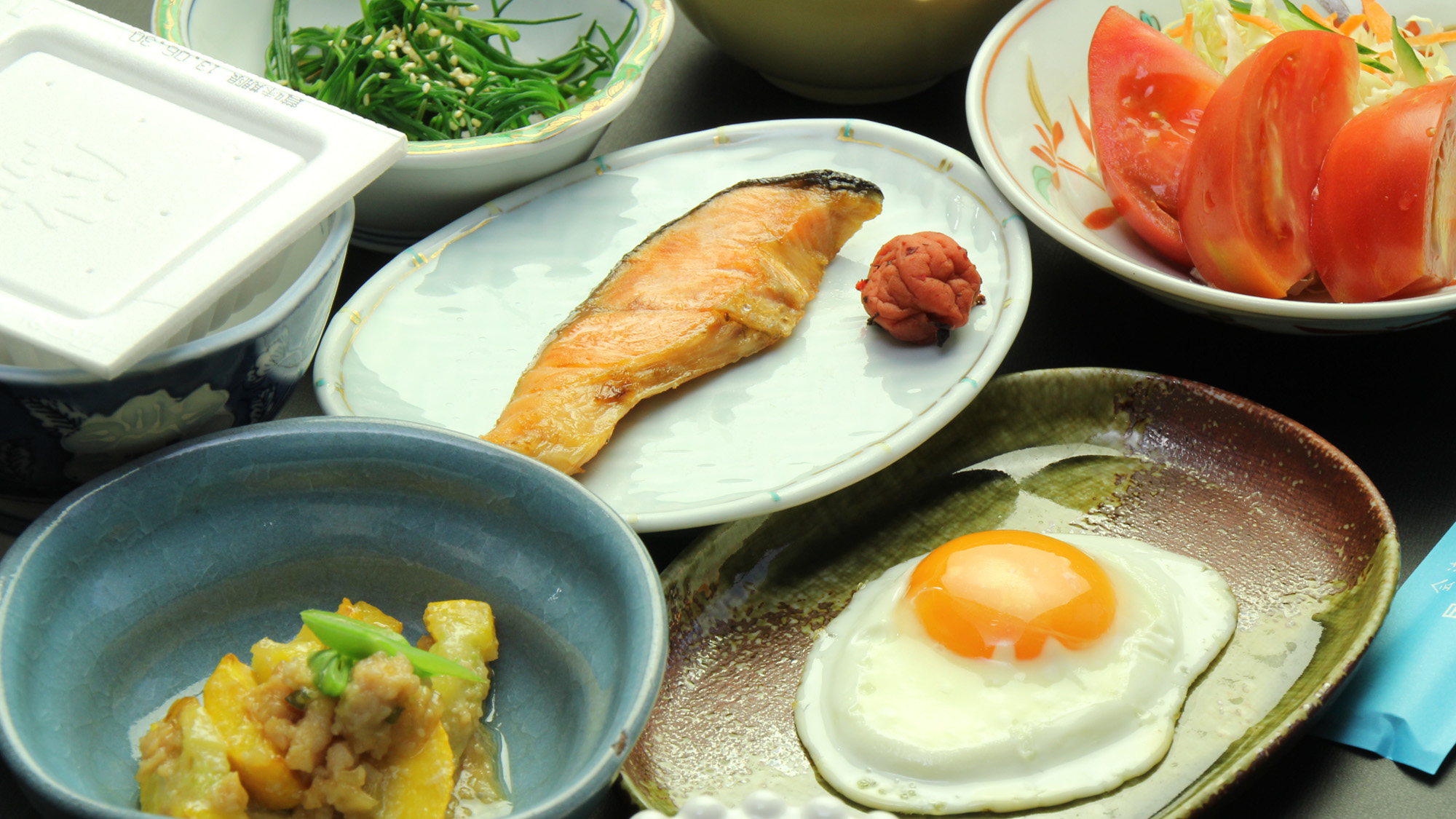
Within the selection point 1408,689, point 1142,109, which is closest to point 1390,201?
point 1142,109

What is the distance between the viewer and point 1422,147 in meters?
1.62

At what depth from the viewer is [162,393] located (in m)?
1.21

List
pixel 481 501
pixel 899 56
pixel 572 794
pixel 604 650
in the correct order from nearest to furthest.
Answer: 1. pixel 572 794
2. pixel 604 650
3. pixel 481 501
4. pixel 899 56

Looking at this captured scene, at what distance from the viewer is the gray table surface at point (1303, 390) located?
1.29 meters

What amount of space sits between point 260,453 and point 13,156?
45 cm

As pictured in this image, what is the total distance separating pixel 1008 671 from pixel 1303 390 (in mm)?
776

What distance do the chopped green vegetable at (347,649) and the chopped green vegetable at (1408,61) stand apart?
193cm

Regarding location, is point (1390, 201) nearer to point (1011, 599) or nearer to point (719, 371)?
point (1011, 599)

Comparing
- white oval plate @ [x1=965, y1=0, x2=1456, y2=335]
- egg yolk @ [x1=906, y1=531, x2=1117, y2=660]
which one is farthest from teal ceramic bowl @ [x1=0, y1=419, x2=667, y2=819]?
white oval plate @ [x1=965, y1=0, x2=1456, y2=335]

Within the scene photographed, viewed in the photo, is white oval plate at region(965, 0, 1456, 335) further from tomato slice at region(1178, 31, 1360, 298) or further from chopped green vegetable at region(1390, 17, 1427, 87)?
chopped green vegetable at region(1390, 17, 1427, 87)

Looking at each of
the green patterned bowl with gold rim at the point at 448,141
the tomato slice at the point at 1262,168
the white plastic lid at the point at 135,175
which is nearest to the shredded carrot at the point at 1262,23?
the tomato slice at the point at 1262,168

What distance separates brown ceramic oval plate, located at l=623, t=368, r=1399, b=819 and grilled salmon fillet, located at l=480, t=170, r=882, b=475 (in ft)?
0.95

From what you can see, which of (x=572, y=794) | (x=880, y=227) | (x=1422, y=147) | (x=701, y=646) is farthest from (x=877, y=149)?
(x=572, y=794)

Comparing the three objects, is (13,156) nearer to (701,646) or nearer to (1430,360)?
(701,646)
